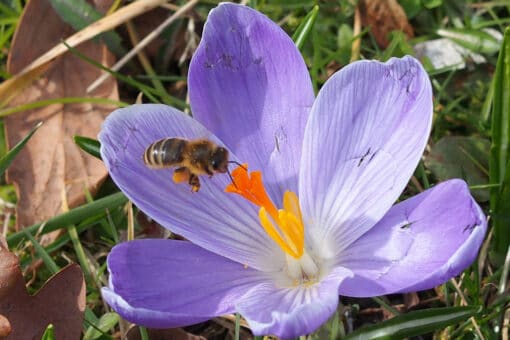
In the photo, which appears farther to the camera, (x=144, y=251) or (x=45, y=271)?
(x=45, y=271)

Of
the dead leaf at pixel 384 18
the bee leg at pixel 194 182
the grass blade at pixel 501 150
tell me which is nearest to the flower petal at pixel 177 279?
the bee leg at pixel 194 182

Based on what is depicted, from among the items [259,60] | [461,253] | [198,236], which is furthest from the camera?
[259,60]

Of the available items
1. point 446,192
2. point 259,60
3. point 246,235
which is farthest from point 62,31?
point 446,192

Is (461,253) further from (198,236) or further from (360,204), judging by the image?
(198,236)

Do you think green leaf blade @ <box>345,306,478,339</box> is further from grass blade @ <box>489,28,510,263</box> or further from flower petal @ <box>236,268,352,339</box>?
grass blade @ <box>489,28,510,263</box>

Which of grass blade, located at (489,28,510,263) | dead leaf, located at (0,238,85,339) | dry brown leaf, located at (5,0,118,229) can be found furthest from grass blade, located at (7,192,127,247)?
grass blade, located at (489,28,510,263)

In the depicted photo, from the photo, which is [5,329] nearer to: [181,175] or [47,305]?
[47,305]

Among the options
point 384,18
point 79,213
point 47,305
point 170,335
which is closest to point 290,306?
point 170,335
